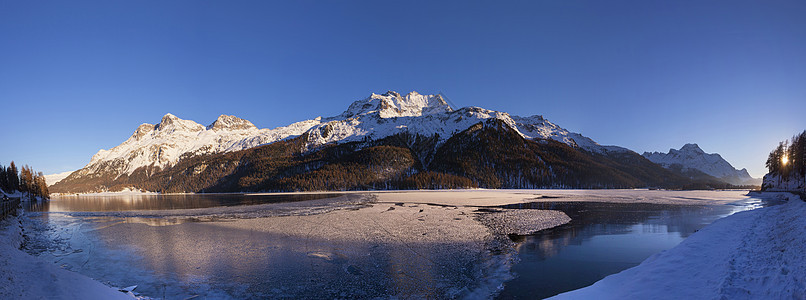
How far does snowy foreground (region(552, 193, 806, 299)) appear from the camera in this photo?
8.68 metres

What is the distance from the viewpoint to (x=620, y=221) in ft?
117

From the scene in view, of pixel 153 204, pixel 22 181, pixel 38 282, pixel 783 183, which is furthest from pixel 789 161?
pixel 22 181

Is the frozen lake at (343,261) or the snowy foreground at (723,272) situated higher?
the snowy foreground at (723,272)

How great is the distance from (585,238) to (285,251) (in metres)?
22.9

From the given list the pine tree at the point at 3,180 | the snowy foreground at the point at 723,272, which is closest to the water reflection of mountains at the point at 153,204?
the pine tree at the point at 3,180

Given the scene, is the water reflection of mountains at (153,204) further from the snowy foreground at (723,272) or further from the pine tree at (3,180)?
the snowy foreground at (723,272)

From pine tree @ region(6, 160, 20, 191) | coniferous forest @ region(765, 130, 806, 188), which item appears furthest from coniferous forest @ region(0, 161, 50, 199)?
coniferous forest @ region(765, 130, 806, 188)

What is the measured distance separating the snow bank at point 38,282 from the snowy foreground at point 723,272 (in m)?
16.5

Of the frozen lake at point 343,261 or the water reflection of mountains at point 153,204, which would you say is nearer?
the frozen lake at point 343,261

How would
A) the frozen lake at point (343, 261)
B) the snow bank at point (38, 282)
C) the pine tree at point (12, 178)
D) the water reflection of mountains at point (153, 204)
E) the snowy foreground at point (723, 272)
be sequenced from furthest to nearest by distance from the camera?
the pine tree at point (12, 178)
the water reflection of mountains at point (153, 204)
the frozen lake at point (343, 261)
the snow bank at point (38, 282)
the snowy foreground at point (723, 272)

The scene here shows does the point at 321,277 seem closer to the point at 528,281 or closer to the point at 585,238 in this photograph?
the point at 528,281

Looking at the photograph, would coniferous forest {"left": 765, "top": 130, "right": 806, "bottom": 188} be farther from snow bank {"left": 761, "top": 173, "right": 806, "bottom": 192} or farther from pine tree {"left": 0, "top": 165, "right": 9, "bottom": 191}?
pine tree {"left": 0, "top": 165, "right": 9, "bottom": 191}

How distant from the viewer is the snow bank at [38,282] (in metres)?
9.10

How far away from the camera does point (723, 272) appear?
1033 cm
